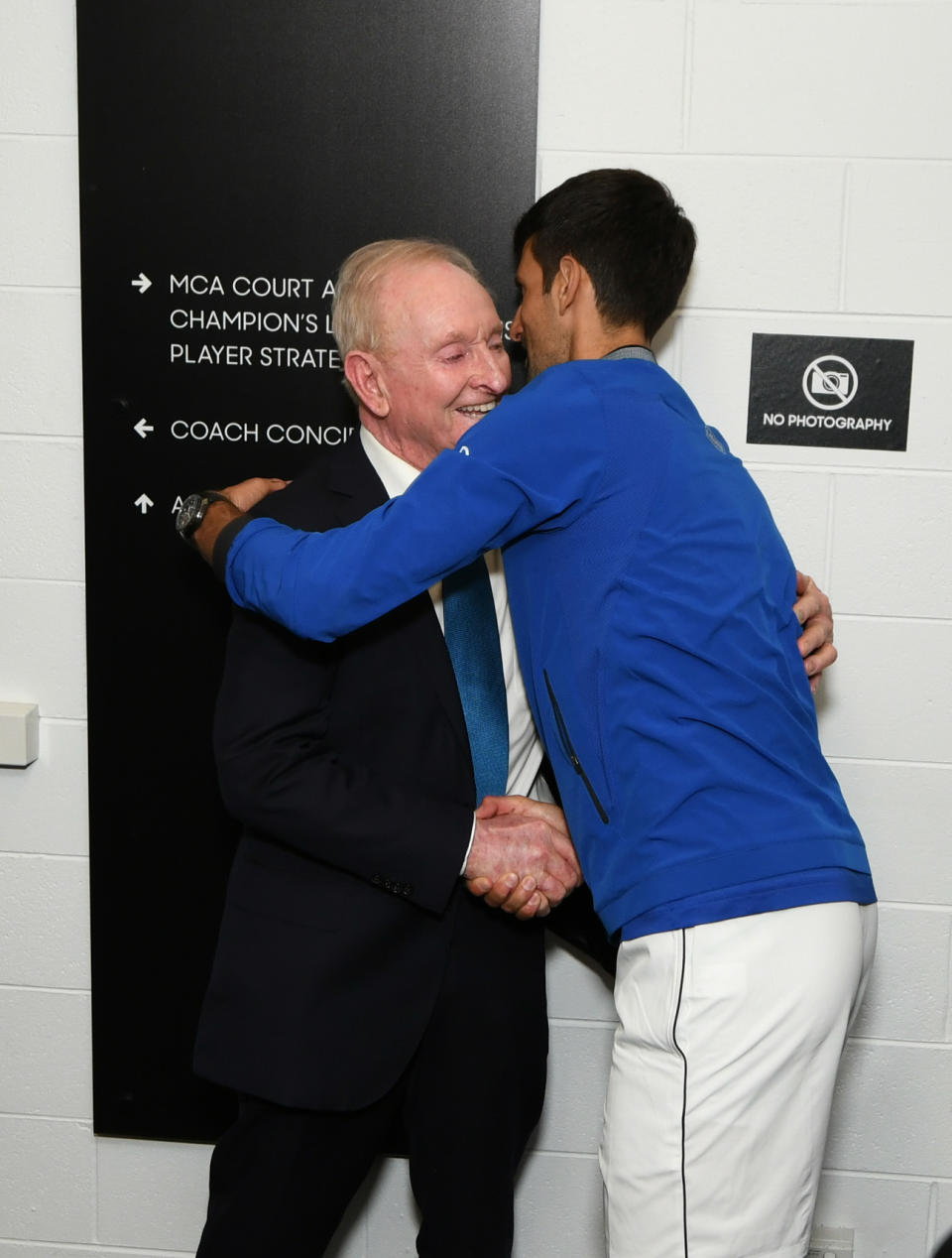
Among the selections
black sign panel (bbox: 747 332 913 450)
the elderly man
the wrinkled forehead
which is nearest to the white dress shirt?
the elderly man

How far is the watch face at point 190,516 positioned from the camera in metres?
1.74

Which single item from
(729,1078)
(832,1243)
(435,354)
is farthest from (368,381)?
(832,1243)

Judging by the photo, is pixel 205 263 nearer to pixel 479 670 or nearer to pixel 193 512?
pixel 193 512

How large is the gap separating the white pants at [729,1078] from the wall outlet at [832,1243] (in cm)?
79

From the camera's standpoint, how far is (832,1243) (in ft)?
7.09

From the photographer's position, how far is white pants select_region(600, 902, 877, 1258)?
1413 millimetres

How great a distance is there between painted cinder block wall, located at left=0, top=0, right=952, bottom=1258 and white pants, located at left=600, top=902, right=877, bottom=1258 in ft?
2.18

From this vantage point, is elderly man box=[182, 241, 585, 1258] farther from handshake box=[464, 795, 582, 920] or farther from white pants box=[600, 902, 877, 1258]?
white pants box=[600, 902, 877, 1258]

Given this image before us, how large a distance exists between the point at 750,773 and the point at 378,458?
0.67 metres

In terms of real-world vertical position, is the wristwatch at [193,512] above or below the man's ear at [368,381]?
below

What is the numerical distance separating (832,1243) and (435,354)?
1.67 m

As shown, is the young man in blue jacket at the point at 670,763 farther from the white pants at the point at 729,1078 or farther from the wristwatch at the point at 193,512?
the wristwatch at the point at 193,512

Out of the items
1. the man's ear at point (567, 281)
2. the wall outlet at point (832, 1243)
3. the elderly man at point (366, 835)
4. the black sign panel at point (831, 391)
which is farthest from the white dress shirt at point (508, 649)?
the wall outlet at point (832, 1243)

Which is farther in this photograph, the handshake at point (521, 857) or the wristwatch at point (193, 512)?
the wristwatch at point (193, 512)
